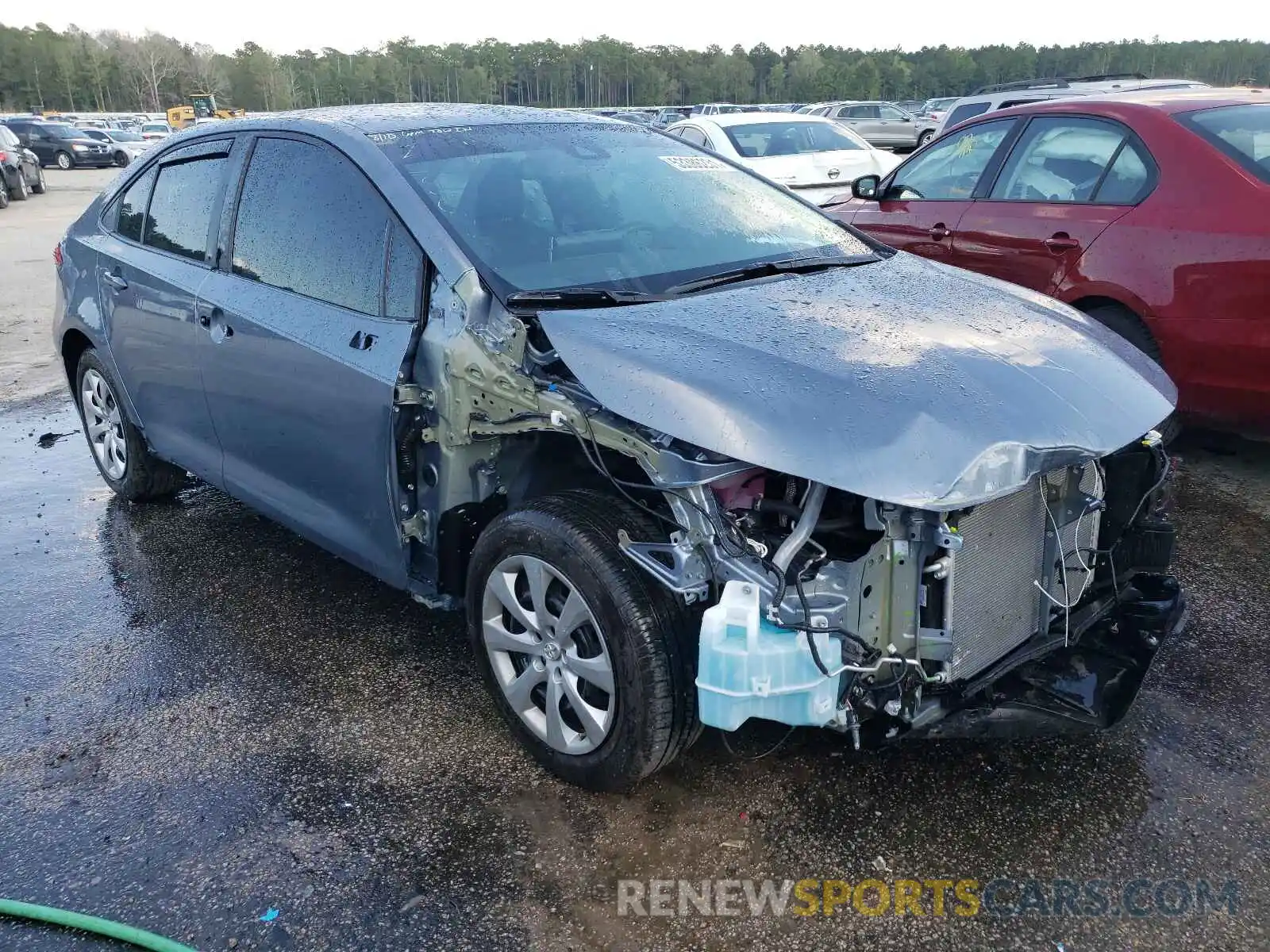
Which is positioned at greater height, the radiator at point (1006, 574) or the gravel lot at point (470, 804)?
the radiator at point (1006, 574)

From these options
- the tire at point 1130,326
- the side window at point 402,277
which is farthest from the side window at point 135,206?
the tire at point 1130,326

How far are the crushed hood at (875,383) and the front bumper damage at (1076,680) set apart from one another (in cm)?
54

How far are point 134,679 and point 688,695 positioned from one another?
2.09 meters

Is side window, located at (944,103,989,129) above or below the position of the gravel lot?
above

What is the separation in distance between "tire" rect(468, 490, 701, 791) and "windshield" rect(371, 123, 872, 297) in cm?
73

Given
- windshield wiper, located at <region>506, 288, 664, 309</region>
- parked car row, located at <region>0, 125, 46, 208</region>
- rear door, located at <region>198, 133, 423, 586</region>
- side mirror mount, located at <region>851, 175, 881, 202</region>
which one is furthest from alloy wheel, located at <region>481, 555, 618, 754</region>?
parked car row, located at <region>0, 125, 46, 208</region>

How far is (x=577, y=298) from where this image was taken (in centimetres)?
291

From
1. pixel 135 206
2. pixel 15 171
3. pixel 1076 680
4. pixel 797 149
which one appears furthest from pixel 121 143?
pixel 1076 680

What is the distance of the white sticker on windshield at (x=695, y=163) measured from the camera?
12.4 feet

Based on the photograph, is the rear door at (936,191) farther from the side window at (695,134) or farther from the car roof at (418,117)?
the side window at (695,134)

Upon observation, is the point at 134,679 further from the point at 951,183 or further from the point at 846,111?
the point at 846,111

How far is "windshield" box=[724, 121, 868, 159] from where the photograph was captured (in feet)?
37.0

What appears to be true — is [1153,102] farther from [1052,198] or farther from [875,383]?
[875,383]

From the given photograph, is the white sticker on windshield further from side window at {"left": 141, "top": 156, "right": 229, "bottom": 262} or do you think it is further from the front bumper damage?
the front bumper damage
